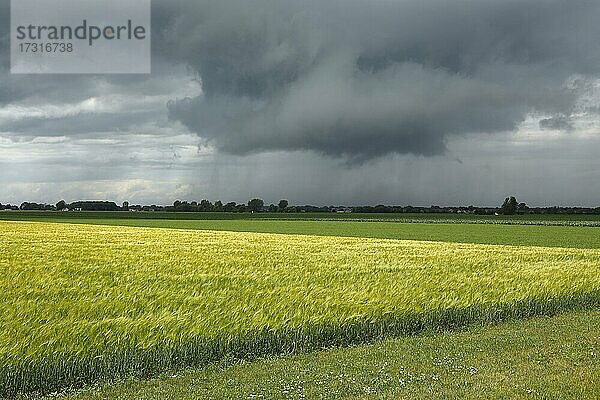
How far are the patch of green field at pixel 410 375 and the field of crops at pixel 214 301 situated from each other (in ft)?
2.14

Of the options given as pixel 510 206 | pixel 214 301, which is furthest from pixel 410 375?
pixel 510 206

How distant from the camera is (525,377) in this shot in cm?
1012

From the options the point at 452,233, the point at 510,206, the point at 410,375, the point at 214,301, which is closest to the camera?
the point at 410,375

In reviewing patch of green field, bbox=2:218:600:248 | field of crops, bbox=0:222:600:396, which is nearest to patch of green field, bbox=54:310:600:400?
field of crops, bbox=0:222:600:396

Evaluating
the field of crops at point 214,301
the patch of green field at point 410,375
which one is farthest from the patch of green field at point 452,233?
the patch of green field at point 410,375

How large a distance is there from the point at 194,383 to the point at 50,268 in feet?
23.5

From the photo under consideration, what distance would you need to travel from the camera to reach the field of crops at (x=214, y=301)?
33.4 feet

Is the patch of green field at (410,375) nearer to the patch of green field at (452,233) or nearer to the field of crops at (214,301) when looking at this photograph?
the field of crops at (214,301)

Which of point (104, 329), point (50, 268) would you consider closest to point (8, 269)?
point (50, 268)

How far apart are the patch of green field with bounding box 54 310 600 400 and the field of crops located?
2.14 ft

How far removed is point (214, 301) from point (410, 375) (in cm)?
492

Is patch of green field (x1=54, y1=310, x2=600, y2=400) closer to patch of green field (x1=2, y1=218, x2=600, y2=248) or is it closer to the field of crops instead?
the field of crops

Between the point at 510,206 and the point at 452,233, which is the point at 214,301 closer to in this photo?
the point at 452,233

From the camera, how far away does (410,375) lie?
10141 mm
